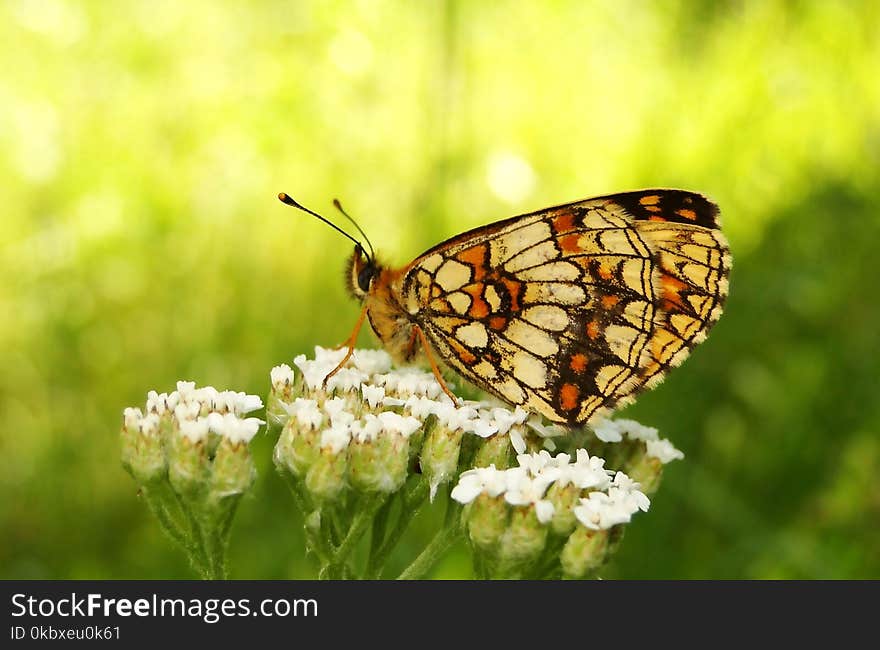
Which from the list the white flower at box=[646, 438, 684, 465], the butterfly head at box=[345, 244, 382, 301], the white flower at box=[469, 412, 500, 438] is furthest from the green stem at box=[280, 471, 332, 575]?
the white flower at box=[646, 438, 684, 465]

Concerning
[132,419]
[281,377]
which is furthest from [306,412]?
[132,419]

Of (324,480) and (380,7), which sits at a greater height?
(380,7)

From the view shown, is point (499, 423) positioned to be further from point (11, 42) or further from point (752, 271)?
point (11, 42)

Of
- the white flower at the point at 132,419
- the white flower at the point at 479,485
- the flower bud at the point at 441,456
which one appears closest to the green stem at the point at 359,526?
the flower bud at the point at 441,456

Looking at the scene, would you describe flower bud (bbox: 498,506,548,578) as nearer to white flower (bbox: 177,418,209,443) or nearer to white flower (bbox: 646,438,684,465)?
white flower (bbox: 646,438,684,465)

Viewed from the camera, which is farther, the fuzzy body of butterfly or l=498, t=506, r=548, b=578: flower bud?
the fuzzy body of butterfly
